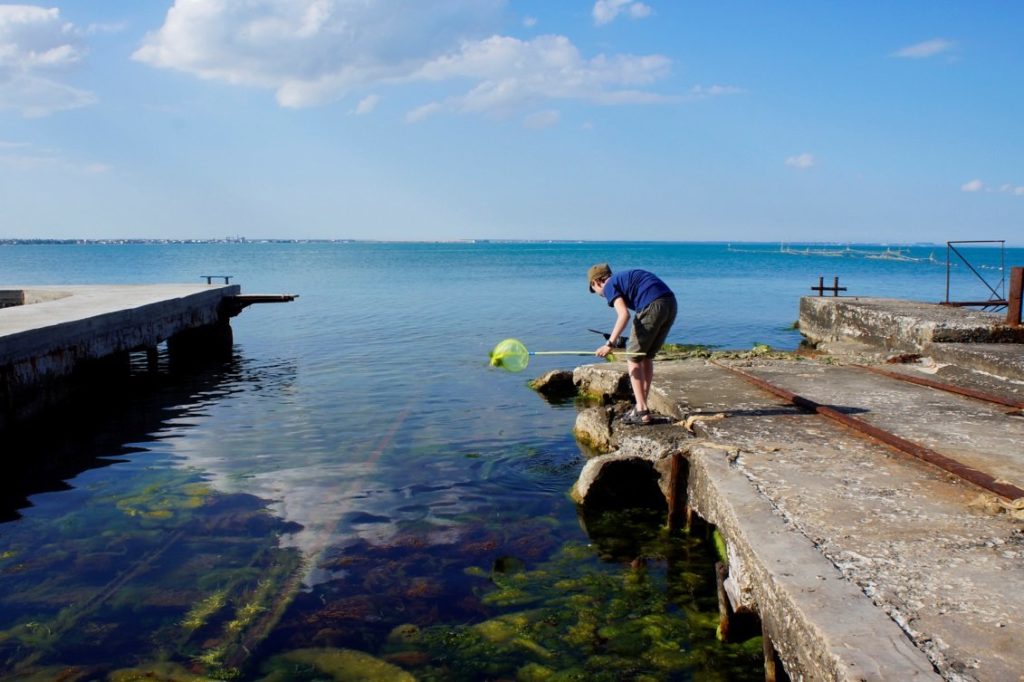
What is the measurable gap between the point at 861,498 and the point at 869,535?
669mm

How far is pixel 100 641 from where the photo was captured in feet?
16.8

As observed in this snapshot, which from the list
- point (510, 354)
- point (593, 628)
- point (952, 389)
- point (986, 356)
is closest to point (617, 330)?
point (510, 354)

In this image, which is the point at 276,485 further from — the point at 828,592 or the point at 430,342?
the point at 430,342

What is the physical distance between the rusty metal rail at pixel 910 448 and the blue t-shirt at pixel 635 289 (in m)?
1.87

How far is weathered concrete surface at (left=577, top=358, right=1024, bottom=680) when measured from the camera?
124 inches

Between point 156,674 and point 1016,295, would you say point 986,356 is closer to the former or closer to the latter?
point 1016,295

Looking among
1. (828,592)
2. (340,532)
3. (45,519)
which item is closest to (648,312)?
(340,532)

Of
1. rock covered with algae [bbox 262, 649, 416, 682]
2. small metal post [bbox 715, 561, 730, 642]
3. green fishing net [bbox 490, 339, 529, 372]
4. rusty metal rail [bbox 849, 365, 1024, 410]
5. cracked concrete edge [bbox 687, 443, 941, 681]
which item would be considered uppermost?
green fishing net [bbox 490, 339, 529, 372]

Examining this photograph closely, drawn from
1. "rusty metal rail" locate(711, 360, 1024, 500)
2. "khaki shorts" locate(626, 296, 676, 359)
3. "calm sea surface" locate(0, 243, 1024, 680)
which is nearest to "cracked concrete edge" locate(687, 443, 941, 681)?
"calm sea surface" locate(0, 243, 1024, 680)

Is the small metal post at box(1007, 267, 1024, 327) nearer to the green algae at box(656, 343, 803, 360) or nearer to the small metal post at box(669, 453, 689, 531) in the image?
the green algae at box(656, 343, 803, 360)

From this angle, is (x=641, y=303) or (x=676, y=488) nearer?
(x=676, y=488)

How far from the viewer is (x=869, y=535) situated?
427 centimetres

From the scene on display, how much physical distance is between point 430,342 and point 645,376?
42.8ft

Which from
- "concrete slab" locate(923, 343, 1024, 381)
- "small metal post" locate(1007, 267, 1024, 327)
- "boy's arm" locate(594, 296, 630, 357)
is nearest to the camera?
"boy's arm" locate(594, 296, 630, 357)
